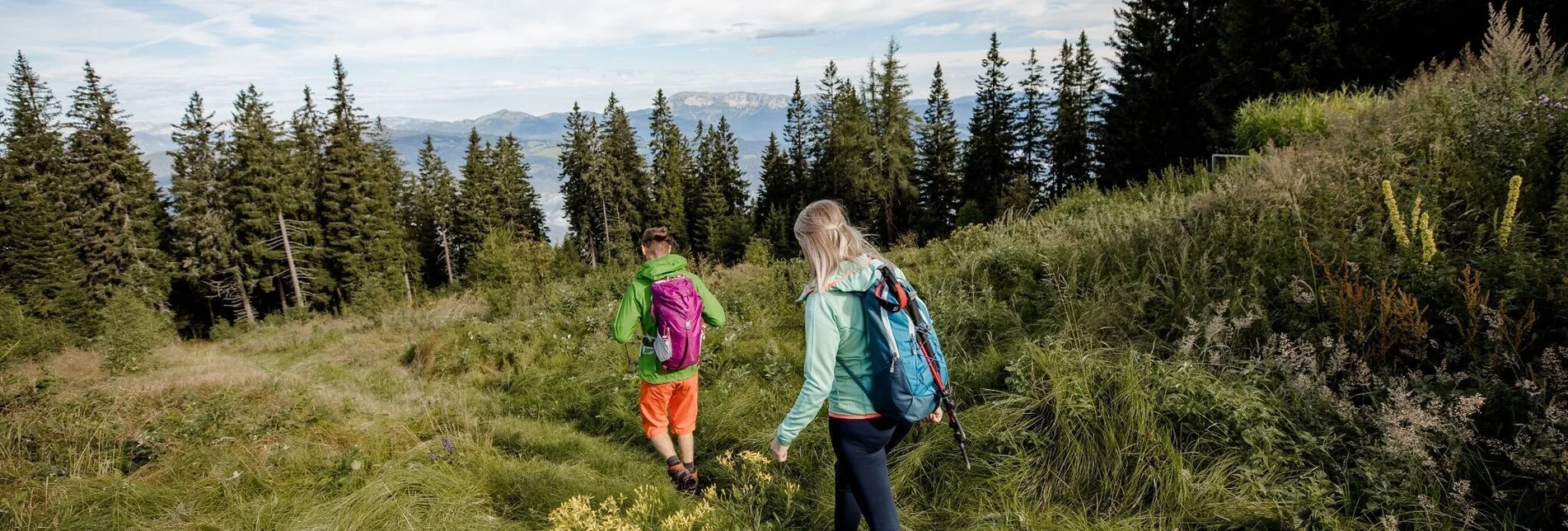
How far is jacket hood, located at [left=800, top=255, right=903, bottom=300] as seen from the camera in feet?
8.84

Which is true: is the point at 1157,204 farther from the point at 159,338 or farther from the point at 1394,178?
the point at 159,338

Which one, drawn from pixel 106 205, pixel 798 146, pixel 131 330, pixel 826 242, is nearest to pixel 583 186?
pixel 798 146

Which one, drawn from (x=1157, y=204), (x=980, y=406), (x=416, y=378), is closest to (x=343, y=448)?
(x=416, y=378)

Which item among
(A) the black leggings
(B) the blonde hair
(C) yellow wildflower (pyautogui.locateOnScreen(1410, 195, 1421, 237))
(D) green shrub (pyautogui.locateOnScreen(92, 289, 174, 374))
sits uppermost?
(B) the blonde hair

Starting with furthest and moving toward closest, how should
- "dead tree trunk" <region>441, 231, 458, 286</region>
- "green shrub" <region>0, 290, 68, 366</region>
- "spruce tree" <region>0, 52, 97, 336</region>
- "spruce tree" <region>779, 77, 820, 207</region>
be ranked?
1. "spruce tree" <region>779, 77, 820, 207</region>
2. "dead tree trunk" <region>441, 231, 458, 286</region>
3. "spruce tree" <region>0, 52, 97, 336</region>
4. "green shrub" <region>0, 290, 68, 366</region>

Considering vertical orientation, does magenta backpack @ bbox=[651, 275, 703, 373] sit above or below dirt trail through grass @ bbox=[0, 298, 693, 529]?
above

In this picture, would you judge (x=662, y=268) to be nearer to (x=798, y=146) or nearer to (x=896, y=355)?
(x=896, y=355)

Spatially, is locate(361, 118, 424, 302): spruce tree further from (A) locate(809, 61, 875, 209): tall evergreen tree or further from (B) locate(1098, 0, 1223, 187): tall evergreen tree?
(B) locate(1098, 0, 1223, 187): tall evergreen tree

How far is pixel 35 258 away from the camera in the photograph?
1165 inches

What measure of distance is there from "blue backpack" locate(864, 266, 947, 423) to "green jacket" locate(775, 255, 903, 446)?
42mm

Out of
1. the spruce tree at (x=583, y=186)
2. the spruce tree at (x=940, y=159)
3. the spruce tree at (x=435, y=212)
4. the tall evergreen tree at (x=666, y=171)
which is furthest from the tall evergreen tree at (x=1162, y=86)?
the spruce tree at (x=435, y=212)

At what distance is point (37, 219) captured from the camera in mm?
29828

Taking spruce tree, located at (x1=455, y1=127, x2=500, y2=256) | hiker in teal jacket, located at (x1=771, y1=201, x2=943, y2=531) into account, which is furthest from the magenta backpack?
spruce tree, located at (x1=455, y1=127, x2=500, y2=256)

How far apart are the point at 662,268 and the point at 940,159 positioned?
45.4 metres
